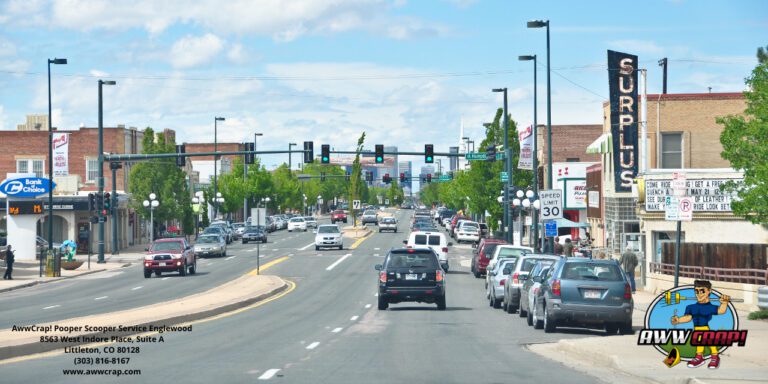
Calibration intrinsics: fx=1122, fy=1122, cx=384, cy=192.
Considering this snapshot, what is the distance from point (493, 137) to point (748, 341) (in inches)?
2428

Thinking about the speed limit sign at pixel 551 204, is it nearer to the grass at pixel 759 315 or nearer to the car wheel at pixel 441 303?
the car wheel at pixel 441 303

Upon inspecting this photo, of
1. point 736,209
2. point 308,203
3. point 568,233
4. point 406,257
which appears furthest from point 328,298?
point 308,203

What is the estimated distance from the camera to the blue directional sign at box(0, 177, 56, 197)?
225ft

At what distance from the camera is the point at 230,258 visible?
6888 cm

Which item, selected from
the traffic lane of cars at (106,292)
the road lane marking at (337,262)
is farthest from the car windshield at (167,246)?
the road lane marking at (337,262)

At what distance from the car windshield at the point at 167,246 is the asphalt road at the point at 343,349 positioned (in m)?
17.9

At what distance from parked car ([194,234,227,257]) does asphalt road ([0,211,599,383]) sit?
113ft

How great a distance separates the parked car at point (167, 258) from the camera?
52469mm

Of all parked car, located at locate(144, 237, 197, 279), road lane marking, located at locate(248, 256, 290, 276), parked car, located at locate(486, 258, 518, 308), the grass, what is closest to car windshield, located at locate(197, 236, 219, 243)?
road lane marking, located at locate(248, 256, 290, 276)

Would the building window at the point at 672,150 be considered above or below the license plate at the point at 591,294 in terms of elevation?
above

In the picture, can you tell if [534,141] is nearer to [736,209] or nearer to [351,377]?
[736,209]

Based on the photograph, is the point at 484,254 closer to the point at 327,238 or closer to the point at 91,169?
the point at 327,238

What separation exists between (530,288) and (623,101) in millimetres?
25660

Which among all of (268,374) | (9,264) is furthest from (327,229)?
(268,374)
